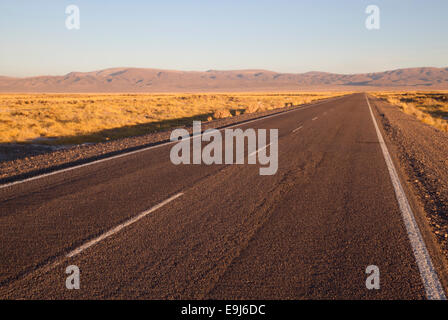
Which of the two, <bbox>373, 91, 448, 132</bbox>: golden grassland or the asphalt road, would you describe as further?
<bbox>373, 91, 448, 132</bbox>: golden grassland

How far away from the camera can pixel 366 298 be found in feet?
10.1

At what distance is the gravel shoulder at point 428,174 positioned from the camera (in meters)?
4.89

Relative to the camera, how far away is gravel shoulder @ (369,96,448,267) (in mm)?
4887

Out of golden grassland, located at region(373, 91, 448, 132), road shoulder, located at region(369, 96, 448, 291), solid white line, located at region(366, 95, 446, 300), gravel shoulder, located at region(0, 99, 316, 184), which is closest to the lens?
solid white line, located at region(366, 95, 446, 300)

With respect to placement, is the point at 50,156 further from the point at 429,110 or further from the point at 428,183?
the point at 429,110

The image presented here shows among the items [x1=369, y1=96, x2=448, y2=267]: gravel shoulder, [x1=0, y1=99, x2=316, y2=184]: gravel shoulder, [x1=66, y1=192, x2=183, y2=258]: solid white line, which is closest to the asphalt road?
[x1=66, y1=192, x2=183, y2=258]: solid white line

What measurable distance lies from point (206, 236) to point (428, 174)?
6.24 metres

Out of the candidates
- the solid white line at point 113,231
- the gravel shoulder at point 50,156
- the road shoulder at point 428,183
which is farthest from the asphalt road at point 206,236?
the gravel shoulder at point 50,156

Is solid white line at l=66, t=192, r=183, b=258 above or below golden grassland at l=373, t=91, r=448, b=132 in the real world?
below

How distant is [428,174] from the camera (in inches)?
309

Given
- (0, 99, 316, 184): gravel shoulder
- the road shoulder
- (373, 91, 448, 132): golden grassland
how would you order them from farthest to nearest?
(373, 91, 448, 132): golden grassland → (0, 99, 316, 184): gravel shoulder → the road shoulder

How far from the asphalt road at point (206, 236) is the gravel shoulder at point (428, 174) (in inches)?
19.3

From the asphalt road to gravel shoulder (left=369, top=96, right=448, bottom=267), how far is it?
489 millimetres

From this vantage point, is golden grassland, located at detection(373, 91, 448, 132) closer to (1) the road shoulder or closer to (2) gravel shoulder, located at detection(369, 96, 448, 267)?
(2) gravel shoulder, located at detection(369, 96, 448, 267)
